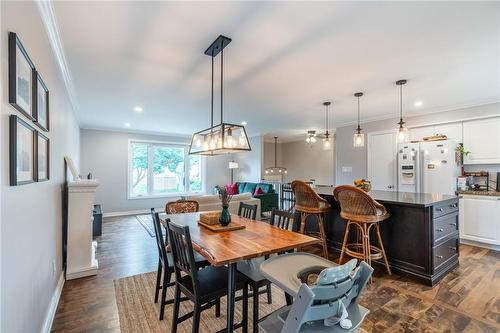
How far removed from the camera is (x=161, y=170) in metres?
7.69

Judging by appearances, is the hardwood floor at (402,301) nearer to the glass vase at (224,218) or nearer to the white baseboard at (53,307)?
the white baseboard at (53,307)

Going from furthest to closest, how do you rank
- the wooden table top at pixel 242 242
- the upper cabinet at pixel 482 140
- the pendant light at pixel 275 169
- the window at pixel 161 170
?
the pendant light at pixel 275 169, the window at pixel 161 170, the upper cabinet at pixel 482 140, the wooden table top at pixel 242 242

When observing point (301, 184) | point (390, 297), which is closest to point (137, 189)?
point (301, 184)

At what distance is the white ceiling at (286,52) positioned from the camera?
6.16 ft

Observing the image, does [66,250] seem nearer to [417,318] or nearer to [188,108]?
[188,108]

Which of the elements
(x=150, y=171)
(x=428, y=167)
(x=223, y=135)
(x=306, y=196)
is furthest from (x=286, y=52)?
(x=150, y=171)

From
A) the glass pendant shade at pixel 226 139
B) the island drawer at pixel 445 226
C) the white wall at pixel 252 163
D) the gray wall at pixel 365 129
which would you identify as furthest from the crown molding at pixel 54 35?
the gray wall at pixel 365 129

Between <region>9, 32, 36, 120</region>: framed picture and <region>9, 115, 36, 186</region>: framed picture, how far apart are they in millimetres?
88

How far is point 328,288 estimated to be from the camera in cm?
95

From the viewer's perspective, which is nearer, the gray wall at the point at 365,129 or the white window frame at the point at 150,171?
the gray wall at the point at 365,129

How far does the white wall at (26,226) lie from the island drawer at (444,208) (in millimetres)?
3578

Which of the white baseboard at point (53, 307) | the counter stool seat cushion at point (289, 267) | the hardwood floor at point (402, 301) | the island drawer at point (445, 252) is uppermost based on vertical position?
the counter stool seat cushion at point (289, 267)

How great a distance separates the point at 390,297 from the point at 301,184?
1601 mm

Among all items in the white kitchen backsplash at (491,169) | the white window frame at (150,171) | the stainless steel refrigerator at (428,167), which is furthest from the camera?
the white window frame at (150,171)
